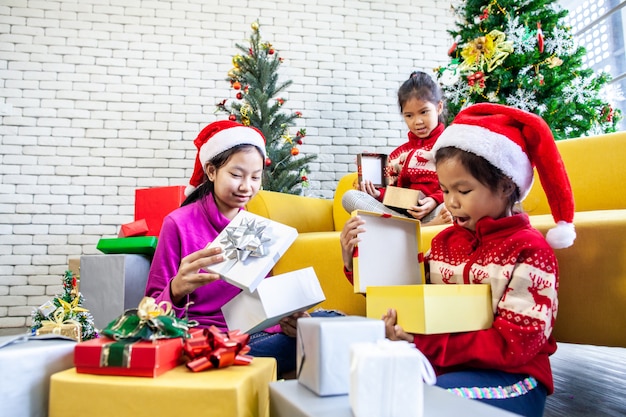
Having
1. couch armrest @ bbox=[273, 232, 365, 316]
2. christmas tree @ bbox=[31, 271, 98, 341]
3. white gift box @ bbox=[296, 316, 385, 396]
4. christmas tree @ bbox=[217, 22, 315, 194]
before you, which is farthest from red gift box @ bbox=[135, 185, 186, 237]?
white gift box @ bbox=[296, 316, 385, 396]

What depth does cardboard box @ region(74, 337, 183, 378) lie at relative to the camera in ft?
2.14

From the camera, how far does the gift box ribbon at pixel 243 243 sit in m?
1.02

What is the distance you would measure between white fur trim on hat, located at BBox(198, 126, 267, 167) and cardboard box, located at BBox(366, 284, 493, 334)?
70 centimetres

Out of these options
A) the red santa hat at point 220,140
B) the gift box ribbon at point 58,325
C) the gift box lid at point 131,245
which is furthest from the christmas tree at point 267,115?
the gift box ribbon at point 58,325

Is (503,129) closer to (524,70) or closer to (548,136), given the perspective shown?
(548,136)

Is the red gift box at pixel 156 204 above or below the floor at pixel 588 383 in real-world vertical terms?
above

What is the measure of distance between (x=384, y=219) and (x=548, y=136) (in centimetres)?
41

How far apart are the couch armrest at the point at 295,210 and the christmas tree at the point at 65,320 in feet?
2.75

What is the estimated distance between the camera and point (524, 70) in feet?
9.95

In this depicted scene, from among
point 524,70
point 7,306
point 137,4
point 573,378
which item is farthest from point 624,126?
point 7,306

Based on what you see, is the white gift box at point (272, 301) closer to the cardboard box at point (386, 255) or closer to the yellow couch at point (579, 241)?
the cardboard box at point (386, 255)

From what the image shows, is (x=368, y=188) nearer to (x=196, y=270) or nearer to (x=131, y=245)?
(x=196, y=270)

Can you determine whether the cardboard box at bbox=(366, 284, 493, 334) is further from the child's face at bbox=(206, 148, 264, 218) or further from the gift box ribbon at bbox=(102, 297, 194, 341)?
the child's face at bbox=(206, 148, 264, 218)

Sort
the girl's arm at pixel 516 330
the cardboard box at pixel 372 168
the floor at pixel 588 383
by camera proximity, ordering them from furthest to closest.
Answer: the cardboard box at pixel 372 168
the floor at pixel 588 383
the girl's arm at pixel 516 330
